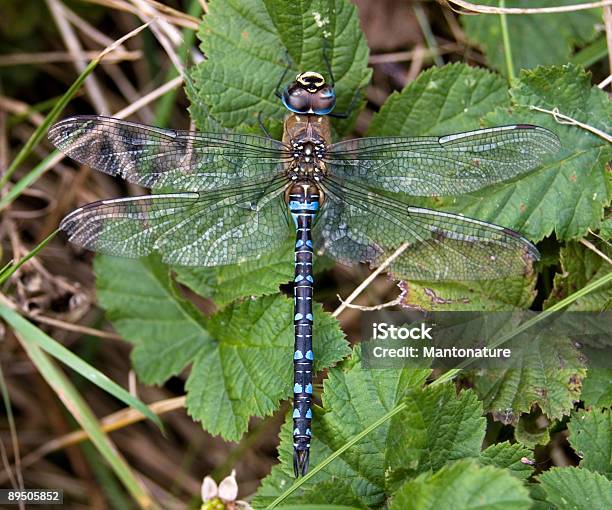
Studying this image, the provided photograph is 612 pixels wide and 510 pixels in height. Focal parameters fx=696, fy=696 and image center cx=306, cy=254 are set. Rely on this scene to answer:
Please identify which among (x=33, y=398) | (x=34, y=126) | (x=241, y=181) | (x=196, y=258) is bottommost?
(x=33, y=398)

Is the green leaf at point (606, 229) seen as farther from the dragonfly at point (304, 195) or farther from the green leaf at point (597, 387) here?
the green leaf at point (597, 387)

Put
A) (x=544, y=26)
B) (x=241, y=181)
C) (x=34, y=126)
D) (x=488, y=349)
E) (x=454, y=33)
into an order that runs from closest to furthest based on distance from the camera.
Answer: (x=488, y=349) < (x=241, y=181) < (x=544, y=26) < (x=454, y=33) < (x=34, y=126)

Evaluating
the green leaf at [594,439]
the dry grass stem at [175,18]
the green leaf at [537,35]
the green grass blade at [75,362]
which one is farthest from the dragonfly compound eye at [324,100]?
the green leaf at [594,439]

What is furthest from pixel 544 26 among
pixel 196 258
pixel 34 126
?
pixel 34 126

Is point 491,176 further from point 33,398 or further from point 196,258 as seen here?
point 33,398

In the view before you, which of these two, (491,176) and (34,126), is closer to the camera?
(491,176)

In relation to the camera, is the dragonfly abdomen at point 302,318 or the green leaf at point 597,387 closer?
the dragonfly abdomen at point 302,318
